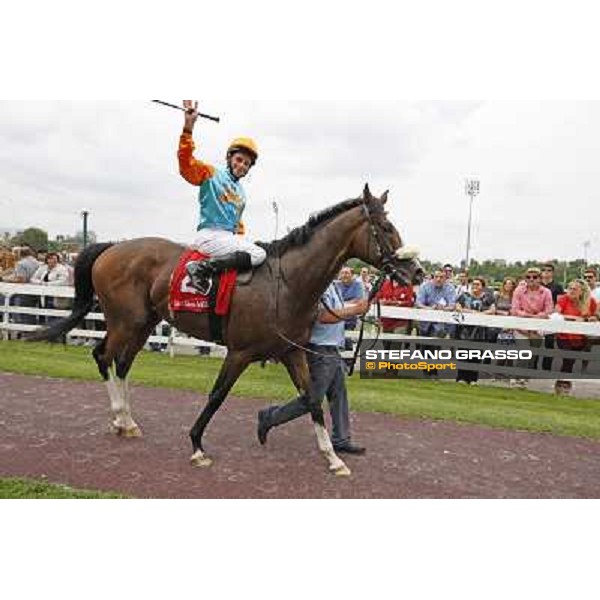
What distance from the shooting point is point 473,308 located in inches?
387

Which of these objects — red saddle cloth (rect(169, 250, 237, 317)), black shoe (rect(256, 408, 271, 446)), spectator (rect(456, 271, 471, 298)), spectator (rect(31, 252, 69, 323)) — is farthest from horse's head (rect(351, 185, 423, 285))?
spectator (rect(31, 252, 69, 323))

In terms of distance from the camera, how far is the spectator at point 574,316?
28.4 feet

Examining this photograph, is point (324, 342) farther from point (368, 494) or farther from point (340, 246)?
point (368, 494)

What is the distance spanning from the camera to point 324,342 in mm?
5043

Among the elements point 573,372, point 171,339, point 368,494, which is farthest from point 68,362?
point 573,372

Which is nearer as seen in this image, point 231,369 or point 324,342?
point 231,369

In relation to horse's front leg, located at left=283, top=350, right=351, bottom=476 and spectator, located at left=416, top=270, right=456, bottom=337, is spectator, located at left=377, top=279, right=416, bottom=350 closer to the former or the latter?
spectator, located at left=416, top=270, right=456, bottom=337

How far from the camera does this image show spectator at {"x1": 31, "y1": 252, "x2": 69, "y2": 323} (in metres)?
11.4

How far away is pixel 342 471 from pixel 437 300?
217 inches

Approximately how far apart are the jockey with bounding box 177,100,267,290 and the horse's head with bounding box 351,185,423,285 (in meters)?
0.89

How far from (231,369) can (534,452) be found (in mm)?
3090

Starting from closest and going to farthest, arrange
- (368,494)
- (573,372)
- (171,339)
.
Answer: (368,494) < (573,372) < (171,339)

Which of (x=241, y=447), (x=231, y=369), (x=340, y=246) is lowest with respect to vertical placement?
(x=241, y=447)

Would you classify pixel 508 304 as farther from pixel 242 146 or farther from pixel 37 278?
pixel 37 278
